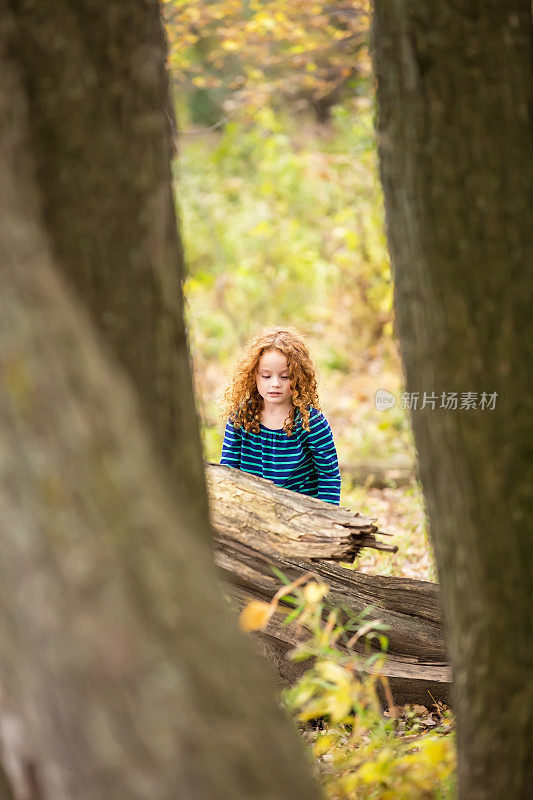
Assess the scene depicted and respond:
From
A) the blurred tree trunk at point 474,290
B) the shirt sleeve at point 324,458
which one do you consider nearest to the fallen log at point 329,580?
the shirt sleeve at point 324,458

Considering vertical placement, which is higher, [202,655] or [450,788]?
[202,655]

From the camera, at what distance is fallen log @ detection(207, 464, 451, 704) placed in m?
3.41

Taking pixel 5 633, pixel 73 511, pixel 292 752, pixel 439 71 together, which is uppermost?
pixel 439 71

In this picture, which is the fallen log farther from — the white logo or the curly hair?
the white logo

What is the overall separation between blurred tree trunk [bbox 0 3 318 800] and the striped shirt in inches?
108

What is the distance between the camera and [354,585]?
11.5ft

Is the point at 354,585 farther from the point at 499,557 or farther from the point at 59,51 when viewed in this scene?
the point at 59,51

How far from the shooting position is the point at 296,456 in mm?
4227

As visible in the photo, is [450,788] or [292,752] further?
[450,788]

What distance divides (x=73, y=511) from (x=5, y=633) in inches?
10.0

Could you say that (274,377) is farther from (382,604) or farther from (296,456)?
(382,604)

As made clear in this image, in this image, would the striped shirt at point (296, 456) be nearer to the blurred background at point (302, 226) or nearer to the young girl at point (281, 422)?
the young girl at point (281, 422)

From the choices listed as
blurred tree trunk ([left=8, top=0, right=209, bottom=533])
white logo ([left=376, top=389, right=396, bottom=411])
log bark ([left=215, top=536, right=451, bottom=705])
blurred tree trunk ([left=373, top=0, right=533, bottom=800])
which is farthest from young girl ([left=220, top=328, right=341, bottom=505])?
white logo ([left=376, top=389, right=396, bottom=411])

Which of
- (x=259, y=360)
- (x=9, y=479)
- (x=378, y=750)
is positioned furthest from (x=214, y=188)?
(x=9, y=479)
